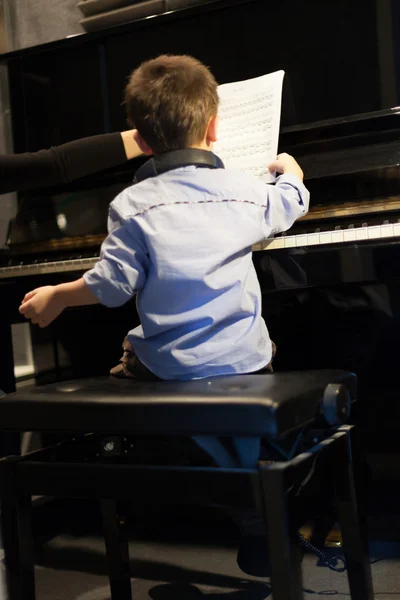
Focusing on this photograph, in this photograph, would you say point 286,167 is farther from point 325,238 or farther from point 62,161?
point 62,161

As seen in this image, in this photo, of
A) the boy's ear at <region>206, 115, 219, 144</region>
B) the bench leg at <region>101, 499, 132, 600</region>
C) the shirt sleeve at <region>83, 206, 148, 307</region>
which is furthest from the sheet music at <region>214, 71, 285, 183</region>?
the bench leg at <region>101, 499, 132, 600</region>

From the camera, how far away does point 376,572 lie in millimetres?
1672

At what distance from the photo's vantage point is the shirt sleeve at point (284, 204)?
1.25 m

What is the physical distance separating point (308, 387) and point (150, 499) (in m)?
0.31

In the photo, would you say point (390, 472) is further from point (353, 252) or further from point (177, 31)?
point (177, 31)

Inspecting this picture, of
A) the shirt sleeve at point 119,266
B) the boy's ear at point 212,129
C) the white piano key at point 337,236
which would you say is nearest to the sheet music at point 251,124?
the white piano key at point 337,236

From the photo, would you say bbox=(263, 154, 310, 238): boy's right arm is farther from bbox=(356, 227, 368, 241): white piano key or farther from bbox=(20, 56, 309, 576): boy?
bbox=(356, 227, 368, 241): white piano key

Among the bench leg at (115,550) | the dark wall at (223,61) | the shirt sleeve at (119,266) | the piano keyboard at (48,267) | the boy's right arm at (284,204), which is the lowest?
the bench leg at (115,550)

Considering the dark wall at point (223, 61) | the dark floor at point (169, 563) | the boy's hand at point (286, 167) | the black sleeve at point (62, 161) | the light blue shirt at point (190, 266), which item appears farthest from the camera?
the dark wall at point (223, 61)

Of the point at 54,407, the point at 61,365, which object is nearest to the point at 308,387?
the point at 54,407

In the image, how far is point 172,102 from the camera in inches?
47.6

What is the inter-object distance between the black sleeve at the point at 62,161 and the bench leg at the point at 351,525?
916 millimetres

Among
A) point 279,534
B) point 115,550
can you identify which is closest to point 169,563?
point 115,550

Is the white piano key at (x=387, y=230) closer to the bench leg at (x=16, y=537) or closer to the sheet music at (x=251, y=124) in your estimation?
the sheet music at (x=251, y=124)
